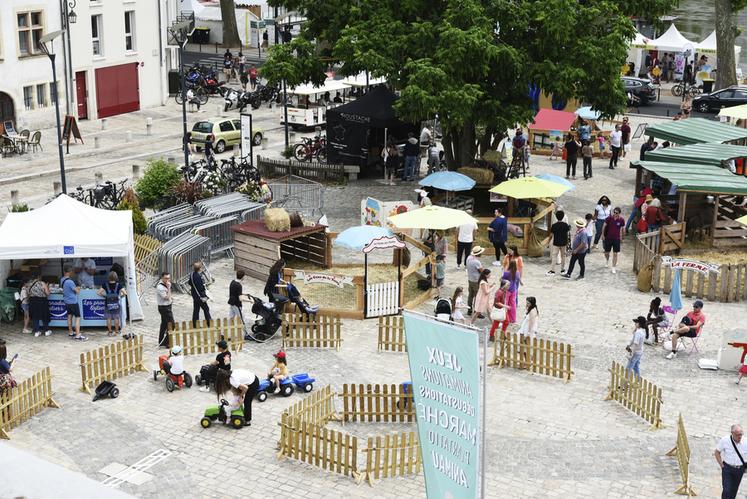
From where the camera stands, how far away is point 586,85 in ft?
103

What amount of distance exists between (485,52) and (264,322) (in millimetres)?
11654

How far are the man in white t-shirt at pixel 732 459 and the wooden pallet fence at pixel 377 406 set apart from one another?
17.2 feet

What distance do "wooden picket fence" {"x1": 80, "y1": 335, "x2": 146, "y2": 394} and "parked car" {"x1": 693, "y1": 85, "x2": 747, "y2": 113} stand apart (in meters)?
36.1

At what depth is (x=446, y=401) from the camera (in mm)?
11789

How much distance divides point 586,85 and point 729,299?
30.7ft

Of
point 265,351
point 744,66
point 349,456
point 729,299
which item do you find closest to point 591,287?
point 729,299

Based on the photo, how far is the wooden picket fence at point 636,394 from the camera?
18.2m

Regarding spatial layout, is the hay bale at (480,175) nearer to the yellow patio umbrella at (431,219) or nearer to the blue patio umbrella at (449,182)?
the blue patio umbrella at (449,182)

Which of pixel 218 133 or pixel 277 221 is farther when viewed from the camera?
pixel 218 133

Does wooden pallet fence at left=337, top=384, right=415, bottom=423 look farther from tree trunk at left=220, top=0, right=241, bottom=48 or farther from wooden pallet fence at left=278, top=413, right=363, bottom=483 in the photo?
Result: tree trunk at left=220, top=0, right=241, bottom=48

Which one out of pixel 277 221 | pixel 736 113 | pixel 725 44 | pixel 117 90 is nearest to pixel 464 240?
pixel 277 221

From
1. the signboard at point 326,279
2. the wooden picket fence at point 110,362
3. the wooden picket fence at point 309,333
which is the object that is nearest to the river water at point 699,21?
the signboard at point 326,279

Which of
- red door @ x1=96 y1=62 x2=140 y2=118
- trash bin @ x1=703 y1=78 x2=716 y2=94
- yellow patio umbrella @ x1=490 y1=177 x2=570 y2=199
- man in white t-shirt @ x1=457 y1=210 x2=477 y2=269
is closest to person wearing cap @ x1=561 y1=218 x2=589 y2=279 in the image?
Answer: yellow patio umbrella @ x1=490 y1=177 x2=570 y2=199

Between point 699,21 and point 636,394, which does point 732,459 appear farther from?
point 699,21
